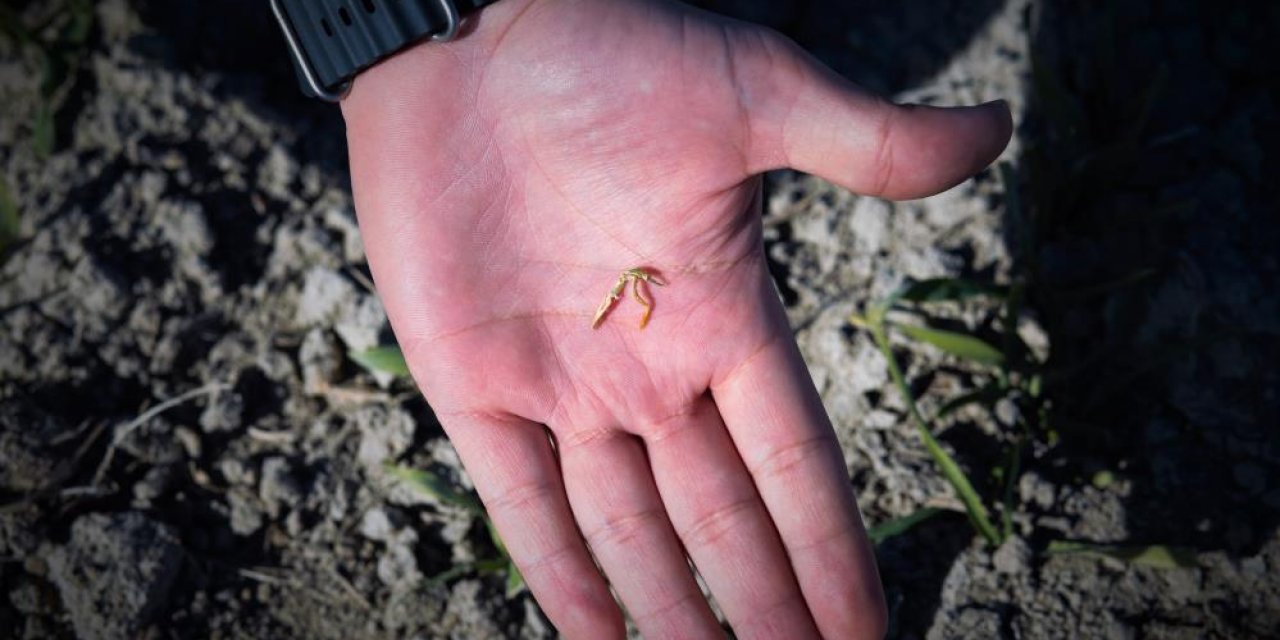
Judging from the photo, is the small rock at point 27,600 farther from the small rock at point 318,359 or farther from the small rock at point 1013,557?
the small rock at point 1013,557

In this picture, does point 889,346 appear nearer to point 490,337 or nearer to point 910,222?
point 910,222

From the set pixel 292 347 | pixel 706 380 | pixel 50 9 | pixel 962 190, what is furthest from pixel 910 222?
pixel 50 9

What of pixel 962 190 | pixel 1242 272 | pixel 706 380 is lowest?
pixel 1242 272

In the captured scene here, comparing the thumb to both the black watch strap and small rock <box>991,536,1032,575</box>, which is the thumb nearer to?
the black watch strap

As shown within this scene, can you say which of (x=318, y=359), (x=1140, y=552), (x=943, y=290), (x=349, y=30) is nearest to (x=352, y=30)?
(x=349, y=30)

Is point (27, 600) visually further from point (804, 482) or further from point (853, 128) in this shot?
point (853, 128)

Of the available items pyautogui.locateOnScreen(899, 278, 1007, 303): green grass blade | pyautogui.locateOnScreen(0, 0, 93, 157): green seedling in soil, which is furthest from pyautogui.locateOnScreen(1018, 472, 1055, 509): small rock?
pyautogui.locateOnScreen(0, 0, 93, 157): green seedling in soil
